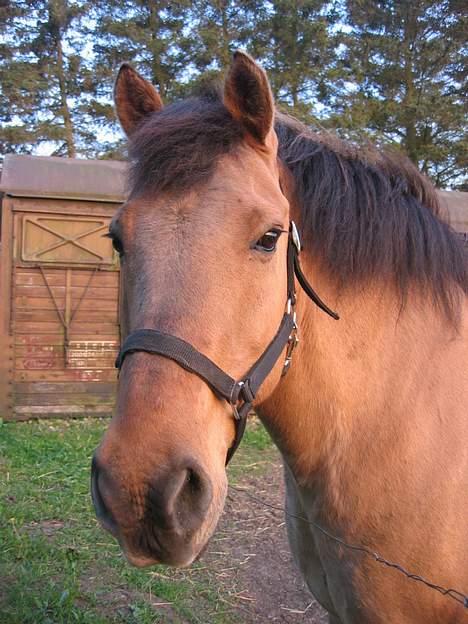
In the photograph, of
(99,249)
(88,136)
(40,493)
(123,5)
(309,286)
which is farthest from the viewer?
(123,5)

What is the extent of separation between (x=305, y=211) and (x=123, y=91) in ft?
2.66

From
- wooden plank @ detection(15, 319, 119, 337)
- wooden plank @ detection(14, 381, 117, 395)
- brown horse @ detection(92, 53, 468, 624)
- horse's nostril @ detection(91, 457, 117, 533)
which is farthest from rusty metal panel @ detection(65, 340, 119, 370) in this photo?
horse's nostril @ detection(91, 457, 117, 533)

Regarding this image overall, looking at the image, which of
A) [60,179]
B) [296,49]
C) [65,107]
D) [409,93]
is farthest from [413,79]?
[60,179]

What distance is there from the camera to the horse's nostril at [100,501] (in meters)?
1.24

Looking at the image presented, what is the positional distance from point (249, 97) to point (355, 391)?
1.01m

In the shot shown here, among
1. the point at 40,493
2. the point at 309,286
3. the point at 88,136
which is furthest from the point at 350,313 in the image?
the point at 88,136

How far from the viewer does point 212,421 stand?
138 cm

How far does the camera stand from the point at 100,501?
1.27m

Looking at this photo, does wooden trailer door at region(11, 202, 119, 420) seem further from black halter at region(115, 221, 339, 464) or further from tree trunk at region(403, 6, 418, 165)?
tree trunk at region(403, 6, 418, 165)

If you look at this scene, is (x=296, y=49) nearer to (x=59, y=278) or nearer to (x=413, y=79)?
(x=413, y=79)

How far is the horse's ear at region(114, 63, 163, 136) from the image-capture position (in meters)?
1.89

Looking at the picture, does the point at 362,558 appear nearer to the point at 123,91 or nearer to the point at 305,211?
the point at 305,211

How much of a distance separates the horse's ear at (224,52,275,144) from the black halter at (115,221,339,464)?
12.8 inches

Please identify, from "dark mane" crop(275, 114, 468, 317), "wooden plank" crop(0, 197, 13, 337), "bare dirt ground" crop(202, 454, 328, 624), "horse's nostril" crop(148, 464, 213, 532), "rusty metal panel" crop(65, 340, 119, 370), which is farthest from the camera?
"rusty metal panel" crop(65, 340, 119, 370)
